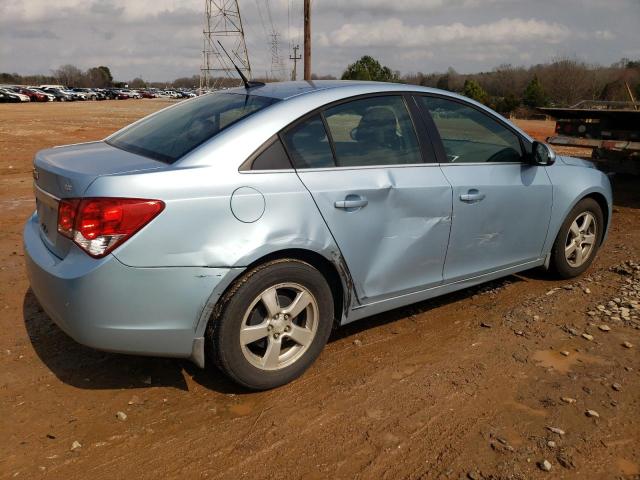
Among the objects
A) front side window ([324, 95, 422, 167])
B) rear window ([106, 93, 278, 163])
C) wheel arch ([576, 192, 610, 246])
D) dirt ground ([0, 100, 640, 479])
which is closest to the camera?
dirt ground ([0, 100, 640, 479])

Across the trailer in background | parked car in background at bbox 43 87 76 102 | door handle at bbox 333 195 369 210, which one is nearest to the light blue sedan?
door handle at bbox 333 195 369 210

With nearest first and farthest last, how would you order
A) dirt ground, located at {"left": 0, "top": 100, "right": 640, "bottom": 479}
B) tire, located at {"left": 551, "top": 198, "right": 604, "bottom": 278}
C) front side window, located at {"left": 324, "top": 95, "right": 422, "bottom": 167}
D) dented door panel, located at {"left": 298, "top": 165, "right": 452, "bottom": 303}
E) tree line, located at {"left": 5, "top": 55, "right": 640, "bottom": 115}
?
dirt ground, located at {"left": 0, "top": 100, "right": 640, "bottom": 479} → dented door panel, located at {"left": 298, "top": 165, "right": 452, "bottom": 303} → front side window, located at {"left": 324, "top": 95, "right": 422, "bottom": 167} → tire, located at {"left": 551, "top": 198, "right": 604, "bottom": 278} → tree line, located at {"left": 5, "top": 55, "right": 640, "bottom": 115}

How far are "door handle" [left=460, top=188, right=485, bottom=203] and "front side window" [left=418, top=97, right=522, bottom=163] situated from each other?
240 millimetres

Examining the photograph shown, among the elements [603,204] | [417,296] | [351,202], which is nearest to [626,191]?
[603,204]

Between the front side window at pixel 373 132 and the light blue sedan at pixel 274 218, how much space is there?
0.01 metres

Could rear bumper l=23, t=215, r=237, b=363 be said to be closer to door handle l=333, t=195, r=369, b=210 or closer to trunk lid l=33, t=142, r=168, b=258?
trunk lid l=33, t=142, r=168, b=258

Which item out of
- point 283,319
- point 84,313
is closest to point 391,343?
point 283,319

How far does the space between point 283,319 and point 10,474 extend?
4.79 ft

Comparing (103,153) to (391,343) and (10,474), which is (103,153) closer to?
(10,474)

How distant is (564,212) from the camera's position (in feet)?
15.1

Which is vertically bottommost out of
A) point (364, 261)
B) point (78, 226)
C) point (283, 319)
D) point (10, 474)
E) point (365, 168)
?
point (10, 474)

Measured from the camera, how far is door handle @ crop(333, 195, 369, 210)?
3268mm

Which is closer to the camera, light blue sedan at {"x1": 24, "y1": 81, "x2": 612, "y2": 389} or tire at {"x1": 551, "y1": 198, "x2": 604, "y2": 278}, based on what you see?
light blue sedan at {"x1": 24, "y1": 81, "x2": 612, "y2": 389}

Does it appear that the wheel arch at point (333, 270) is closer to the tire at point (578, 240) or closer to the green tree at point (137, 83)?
the tire at point (578, 240)
